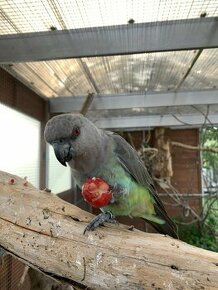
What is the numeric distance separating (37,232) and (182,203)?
2.51 metres

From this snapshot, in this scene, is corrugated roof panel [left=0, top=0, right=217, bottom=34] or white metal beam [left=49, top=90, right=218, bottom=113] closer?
corrugated roof panel [left=0, top=0, right=217, bottom=34]

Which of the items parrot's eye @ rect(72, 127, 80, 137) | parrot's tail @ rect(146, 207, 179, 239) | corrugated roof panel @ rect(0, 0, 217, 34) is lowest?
parrot's tail @ rect(146, 207, 179, 239)

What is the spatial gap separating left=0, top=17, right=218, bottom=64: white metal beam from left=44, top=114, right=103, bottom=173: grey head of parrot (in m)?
0.26

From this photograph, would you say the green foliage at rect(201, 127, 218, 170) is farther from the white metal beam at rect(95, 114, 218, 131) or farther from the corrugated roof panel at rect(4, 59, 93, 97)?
the corrugated roof panel at rect(4, 59, 93, 97)

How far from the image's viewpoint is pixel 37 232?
94 centimetres

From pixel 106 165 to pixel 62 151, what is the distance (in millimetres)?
214

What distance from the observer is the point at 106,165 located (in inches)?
47.3

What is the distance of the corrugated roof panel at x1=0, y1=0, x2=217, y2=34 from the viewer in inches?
40.8

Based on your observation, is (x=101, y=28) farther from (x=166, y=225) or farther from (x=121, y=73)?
(x=166, y=225)

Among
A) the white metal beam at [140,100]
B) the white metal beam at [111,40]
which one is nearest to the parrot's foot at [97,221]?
the white metal beam at [111,40]

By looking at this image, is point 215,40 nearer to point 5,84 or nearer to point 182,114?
point 5,84

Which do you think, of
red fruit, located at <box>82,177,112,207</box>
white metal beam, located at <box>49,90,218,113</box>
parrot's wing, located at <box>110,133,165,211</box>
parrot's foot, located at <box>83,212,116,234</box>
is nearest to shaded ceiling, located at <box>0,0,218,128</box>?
parrot's wing, located at <box>110,133,165,211</box>

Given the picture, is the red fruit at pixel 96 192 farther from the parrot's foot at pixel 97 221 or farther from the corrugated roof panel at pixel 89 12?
the corrugated roof panel at pixel 89 12

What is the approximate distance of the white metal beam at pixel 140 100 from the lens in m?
2.03
